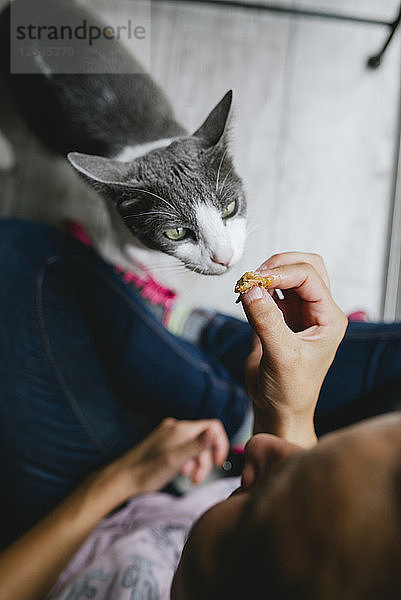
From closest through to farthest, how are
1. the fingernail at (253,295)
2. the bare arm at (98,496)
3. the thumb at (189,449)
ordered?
the fingernail at (253,295) → the bare arm at (98,496) → the thumb at (189,449)

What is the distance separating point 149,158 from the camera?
0.57 metres

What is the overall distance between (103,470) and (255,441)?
2.03ft

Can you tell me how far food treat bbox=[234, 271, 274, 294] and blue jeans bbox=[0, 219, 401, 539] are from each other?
51 cm

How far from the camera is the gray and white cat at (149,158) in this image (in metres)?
0.45

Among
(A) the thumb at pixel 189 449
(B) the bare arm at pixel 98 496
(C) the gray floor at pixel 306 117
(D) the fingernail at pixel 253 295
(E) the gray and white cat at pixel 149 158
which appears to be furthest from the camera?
(A) the thumb at pixel 189 449

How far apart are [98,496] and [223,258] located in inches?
23.3

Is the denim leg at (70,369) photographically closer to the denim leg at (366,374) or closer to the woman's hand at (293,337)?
the denim leg at (366,374)

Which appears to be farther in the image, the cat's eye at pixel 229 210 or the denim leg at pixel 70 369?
the denim leg at pixel 70 369

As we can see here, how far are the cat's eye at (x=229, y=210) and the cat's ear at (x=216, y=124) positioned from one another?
8 centimetres

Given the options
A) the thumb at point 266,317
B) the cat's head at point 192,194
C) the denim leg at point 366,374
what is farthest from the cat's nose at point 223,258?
the denim leg at point 366,374

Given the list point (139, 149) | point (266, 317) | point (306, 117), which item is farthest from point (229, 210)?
point (306, 117)

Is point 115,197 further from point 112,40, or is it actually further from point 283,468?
point 283,468

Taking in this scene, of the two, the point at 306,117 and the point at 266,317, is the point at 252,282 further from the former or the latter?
the point at 306,117

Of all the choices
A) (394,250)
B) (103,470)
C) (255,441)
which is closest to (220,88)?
(255,441)
